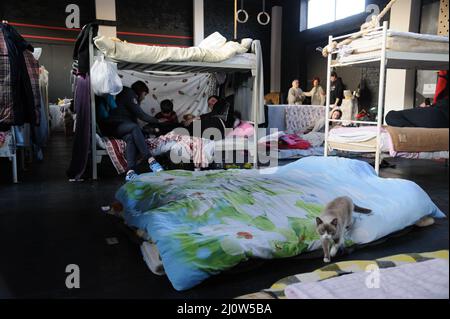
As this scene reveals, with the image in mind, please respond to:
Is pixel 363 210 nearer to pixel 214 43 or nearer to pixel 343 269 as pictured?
pixel 343 269

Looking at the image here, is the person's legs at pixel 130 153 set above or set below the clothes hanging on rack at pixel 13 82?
below

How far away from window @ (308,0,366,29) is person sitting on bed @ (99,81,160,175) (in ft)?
22.1

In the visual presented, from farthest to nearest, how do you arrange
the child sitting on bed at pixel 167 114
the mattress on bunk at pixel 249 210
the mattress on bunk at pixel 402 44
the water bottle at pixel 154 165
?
1. the child sitting on bed at pixel 167 114
2. the water bottle at pixel 154 165
3. the mattress on bunk at pixel 402 44
4. the mattress on bunk at pixel 249 210

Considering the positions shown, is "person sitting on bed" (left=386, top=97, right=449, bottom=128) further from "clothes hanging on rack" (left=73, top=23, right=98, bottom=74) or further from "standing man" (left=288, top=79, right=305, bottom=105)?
"standing man" (left=288, top=79, right=305, bottom=105)

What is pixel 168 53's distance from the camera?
15.1 ft

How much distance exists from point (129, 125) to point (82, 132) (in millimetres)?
537

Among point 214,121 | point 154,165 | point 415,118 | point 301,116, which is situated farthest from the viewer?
point 301,116

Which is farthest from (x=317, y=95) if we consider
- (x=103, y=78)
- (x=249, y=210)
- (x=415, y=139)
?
(x=249, y=210)

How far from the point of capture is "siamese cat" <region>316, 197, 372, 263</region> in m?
1.98

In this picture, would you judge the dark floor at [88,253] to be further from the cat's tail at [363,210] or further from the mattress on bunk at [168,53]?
the mattress on bunk at [168,53]

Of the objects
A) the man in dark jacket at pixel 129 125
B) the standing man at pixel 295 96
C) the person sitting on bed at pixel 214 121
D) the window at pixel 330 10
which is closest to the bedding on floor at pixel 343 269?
the man in dark jacket at pixel 129 125

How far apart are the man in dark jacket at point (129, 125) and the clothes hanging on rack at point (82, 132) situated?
36cm

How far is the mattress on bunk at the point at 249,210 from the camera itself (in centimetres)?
184

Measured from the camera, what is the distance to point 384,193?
2676mm
